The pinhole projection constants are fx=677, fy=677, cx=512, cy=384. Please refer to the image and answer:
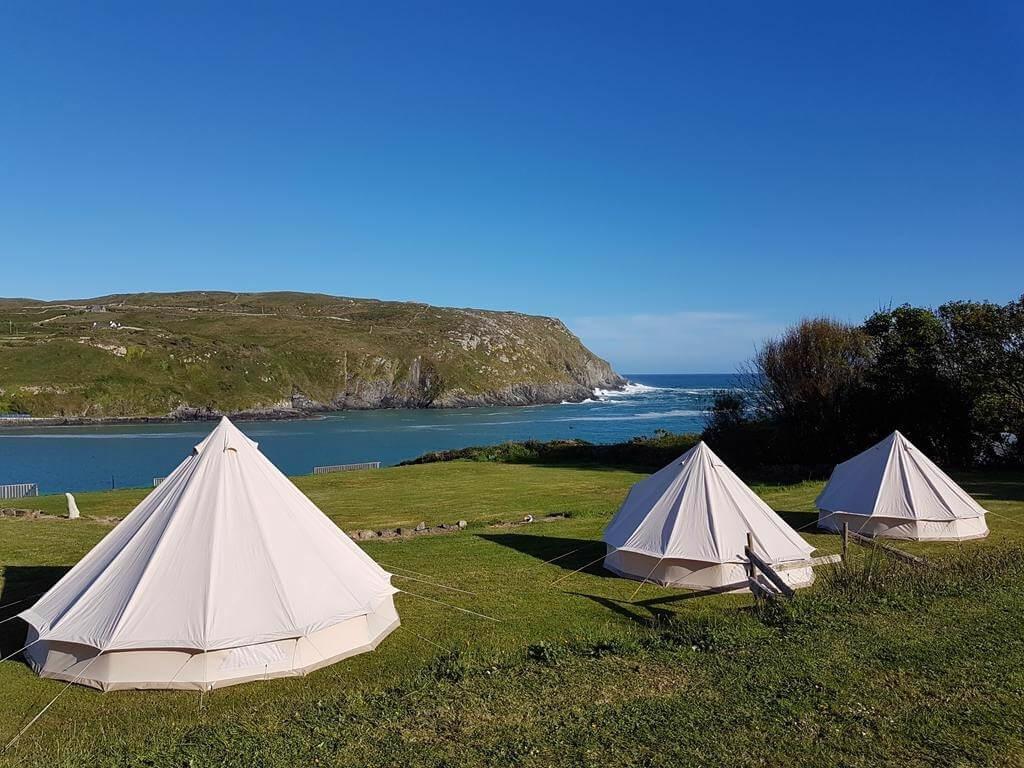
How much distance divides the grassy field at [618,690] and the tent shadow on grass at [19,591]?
0.18ft

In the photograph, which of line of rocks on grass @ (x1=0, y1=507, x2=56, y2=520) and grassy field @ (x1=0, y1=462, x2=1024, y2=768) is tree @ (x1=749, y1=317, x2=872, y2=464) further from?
line of rocks on grass @ (x1=0, y1=507, x2=56, y2=520)

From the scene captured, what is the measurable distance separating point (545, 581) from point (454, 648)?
14.6 ft

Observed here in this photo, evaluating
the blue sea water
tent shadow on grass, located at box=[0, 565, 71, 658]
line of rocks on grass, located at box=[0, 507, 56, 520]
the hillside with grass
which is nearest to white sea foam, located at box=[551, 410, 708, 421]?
the blue sea water

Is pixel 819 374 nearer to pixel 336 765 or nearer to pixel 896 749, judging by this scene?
pixel 896 749

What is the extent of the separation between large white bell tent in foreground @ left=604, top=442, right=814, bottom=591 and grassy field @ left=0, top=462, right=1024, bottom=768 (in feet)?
1.94

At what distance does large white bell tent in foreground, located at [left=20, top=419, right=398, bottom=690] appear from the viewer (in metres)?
8.67

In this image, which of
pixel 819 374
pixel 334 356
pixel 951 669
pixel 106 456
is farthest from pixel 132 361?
pixel 951 669

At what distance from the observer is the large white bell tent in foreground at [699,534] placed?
531 inches

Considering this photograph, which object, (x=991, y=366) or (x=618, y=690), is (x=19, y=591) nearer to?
(x=618, y=690)

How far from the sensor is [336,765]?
5898 millimetres

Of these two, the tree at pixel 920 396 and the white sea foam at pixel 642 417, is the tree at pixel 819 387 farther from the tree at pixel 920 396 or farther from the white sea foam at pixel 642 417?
the white sea foam at pixel 642 417

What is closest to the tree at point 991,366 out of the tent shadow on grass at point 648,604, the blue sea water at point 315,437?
the blue sea water at point 315,437

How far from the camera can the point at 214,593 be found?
906cm

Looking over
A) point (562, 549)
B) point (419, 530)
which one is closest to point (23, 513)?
point (419, 530)
